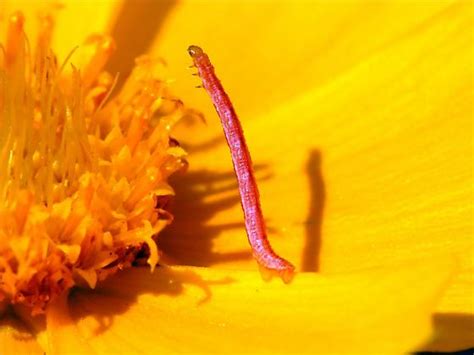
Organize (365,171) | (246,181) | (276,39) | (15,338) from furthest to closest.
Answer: (276,39) < (365,171) < (246,181) < (15,338)

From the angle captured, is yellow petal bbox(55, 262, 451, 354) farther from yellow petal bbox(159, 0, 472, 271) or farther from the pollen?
yellow petal bbox(159, 0, 472, 271)

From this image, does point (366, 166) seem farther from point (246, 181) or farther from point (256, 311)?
point (256, 311)

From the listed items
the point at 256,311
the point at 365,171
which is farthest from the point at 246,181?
the point at 365,171

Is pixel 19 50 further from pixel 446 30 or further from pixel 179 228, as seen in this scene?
pixel 446 30

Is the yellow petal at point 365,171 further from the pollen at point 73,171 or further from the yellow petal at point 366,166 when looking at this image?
the pollen at point 73,171

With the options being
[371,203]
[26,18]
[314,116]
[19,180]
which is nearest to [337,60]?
[314,116]

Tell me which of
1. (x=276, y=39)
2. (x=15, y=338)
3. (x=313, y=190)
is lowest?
(x=15, y=338)

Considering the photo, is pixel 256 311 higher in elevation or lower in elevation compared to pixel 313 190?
lower

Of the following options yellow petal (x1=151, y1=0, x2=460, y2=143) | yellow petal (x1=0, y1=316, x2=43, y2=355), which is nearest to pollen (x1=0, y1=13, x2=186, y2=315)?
yellow petal (x1=0, y1=316, x2=43, y2=355)
